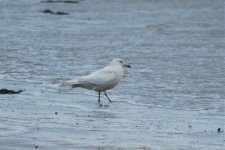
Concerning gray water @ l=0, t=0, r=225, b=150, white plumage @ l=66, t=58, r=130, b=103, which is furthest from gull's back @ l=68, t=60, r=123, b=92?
gray water @ l=0, t=0, r=225, b=150

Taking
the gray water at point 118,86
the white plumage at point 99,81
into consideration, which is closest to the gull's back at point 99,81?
the white plumage at point 99,81

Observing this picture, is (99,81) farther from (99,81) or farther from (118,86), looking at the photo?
(118,86)

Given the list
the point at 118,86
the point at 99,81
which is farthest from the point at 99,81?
the point at 118,86

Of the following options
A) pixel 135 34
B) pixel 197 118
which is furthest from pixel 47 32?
pixel 197 118

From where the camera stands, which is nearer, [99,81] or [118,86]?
[99,81]

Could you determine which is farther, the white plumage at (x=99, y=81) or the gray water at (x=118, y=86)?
the white plumage at (x=99, y=81)

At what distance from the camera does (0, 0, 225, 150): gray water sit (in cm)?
976

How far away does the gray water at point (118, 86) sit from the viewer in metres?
9.76

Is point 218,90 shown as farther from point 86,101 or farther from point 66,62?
point 66,62

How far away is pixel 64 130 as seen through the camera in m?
10.1

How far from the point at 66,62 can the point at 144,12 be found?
25.1 m

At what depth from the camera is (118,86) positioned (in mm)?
15445

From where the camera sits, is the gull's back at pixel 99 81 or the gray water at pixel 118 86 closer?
the gray water at pixel 118 86

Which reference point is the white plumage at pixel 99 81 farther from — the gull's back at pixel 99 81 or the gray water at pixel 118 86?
→ the gray water at pixel 118 86
